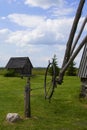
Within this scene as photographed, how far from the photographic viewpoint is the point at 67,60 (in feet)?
38.2

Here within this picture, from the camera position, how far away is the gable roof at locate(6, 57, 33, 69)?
56.3 m

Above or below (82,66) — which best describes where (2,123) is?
below

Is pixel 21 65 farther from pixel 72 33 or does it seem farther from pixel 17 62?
pixel 72 33

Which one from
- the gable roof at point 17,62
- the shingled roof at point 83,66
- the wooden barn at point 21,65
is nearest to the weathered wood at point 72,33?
the shingled roof at point 83,66

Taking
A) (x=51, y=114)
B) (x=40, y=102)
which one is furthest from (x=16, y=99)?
(x=51, y=114)

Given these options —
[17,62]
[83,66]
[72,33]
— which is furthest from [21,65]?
[72,33]

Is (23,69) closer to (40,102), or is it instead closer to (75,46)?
(40,102)

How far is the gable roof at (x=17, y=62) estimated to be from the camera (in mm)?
56344

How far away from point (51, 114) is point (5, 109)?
2.90m

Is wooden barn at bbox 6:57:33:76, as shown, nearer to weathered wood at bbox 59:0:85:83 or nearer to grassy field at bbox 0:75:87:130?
grassy field at bbox 0:75:87:130

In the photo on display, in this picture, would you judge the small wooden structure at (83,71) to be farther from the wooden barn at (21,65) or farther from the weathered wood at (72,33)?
the wooden barn at (21,65)

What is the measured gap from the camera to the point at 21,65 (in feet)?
184

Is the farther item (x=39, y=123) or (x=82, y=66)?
(x=82, y=66)

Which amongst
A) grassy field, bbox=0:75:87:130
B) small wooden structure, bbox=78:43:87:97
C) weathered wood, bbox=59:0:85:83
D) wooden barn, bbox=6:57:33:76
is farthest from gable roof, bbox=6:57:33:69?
weathered wood, bbox=59:0:85:83
